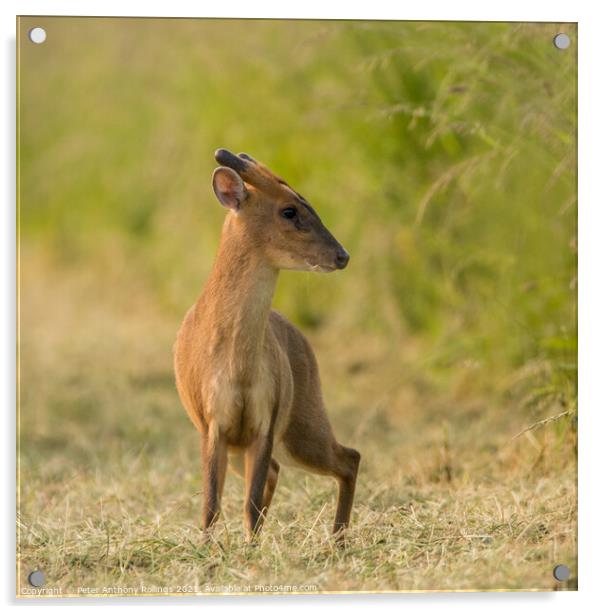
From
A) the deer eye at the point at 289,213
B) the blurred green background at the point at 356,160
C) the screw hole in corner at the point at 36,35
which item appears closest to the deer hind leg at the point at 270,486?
the deer eye at the point at 289,213

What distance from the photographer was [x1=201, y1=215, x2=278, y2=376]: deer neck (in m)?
4.52

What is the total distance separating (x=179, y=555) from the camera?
457cm

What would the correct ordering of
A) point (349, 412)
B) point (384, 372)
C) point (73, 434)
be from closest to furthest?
point (73, 434) < point (349, 412) < point (384, 372)

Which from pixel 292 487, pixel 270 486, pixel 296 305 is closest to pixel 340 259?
pixel 270 486

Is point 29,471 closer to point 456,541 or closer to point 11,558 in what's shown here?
point 11,558

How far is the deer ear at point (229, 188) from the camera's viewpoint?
4445 mm

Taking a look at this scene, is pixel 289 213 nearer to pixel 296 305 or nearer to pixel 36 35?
pixel 36 35

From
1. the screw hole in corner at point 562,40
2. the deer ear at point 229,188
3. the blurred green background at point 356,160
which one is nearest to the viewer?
the deer ear at point 229,188

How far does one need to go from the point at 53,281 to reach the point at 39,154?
1801 mm

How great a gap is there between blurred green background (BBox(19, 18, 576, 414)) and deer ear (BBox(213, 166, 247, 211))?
137cm

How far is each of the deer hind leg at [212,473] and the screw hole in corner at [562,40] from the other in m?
1.96

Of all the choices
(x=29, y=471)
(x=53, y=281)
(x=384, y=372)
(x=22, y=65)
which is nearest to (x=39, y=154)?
(x=53, y=281)

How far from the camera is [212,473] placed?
178 inches

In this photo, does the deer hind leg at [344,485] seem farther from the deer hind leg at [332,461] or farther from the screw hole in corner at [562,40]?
the screw hole in corner at [562,40]
